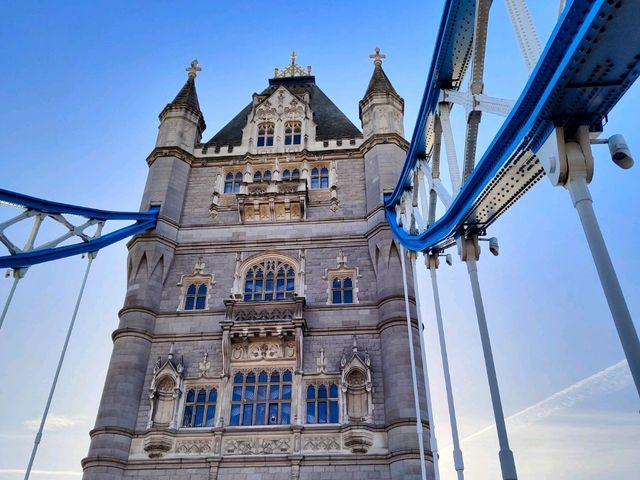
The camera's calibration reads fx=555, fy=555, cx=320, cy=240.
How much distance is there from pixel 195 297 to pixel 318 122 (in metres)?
11.8

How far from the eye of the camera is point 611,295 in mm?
5719

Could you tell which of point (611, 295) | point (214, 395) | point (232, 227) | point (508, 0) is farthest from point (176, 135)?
point (611, 295)

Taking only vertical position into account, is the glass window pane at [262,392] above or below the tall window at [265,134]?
below

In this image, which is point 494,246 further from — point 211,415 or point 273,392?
point 211,415

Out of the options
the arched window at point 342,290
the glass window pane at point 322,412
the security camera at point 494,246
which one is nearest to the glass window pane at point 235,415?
the glass window pane at point 322,412

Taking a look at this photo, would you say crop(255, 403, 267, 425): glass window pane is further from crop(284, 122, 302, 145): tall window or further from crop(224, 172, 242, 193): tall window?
crop(284, 122, 302, 145): tall window

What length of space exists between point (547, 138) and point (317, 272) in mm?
14059

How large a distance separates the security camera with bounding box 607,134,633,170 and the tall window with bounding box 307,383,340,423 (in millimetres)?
12913

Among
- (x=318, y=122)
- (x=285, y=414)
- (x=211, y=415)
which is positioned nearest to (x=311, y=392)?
(x=285, y=414)

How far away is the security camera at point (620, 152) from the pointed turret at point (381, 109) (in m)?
17.7

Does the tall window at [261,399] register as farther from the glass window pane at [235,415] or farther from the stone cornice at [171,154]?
the stone cornice at [171,154]

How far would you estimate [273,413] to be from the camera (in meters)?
17.5

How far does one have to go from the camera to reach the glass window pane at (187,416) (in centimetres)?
1756

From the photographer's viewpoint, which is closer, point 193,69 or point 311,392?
point 311,392
